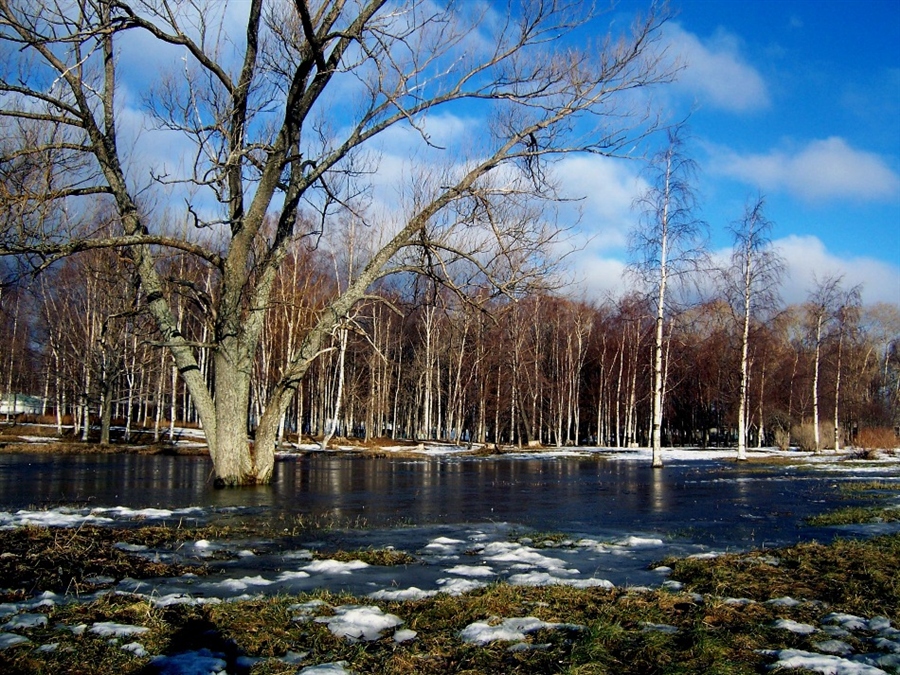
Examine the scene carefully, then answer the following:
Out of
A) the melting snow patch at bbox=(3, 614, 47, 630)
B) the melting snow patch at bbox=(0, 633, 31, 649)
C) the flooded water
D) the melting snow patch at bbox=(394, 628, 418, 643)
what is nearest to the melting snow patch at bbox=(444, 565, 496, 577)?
the flooded water

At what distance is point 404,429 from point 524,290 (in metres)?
61.5

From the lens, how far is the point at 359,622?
4.61 m

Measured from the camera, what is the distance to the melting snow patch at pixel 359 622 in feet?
14.4

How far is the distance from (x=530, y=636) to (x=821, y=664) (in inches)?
62.9

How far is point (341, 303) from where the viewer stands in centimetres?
1498

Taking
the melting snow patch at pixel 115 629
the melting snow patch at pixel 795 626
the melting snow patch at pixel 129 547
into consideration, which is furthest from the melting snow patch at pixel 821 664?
the melting snow patch at pixel 129 547

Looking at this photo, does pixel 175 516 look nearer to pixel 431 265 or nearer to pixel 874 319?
pixel 431 265

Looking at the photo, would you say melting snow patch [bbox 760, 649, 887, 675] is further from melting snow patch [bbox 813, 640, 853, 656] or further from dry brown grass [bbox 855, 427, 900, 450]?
dry brown grass [bbox 855, 427, 900, 450]

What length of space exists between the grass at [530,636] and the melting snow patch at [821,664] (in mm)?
110

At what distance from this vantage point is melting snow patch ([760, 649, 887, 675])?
3545 millimetres

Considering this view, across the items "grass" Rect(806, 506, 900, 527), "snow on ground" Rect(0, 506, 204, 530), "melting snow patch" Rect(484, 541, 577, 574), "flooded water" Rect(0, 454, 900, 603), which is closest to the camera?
"flooded water" Rect(0, 454, 900, 603)

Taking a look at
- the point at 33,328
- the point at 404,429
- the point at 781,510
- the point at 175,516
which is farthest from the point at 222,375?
the point at 404,429

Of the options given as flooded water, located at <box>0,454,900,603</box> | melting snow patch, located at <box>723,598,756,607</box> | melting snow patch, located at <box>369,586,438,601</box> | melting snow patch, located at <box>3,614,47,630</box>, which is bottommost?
flooded water, located at <box>0,454,900,603</box>

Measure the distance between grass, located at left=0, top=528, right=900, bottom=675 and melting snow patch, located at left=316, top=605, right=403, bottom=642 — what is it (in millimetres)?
88
